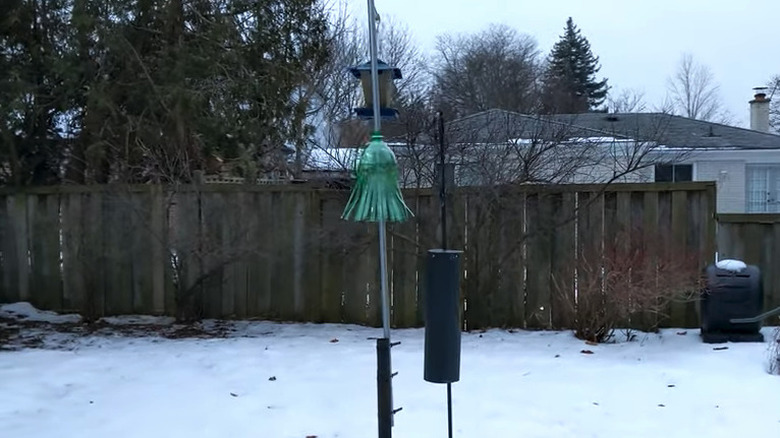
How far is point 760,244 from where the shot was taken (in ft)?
21.5

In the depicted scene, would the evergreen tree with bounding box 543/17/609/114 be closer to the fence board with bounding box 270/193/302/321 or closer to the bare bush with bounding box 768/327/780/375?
the fence board with bounding box 270/193/302/321

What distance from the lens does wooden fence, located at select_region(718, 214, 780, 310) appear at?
6.52m

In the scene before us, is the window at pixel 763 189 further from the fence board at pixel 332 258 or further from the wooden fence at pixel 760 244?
the fence board at pixel 332 258

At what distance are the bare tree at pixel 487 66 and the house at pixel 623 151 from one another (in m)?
11.6

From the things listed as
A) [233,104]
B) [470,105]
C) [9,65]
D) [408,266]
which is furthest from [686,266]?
[470,105]

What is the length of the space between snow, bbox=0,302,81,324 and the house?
405 centimetres

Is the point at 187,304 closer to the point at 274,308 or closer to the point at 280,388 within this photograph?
the point at 274,308

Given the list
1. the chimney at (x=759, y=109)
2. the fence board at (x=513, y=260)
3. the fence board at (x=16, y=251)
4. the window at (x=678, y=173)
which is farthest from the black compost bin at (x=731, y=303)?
the chimney at (x=759, y=109)

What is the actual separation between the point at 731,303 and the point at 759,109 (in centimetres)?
1690

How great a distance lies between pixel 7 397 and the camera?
188 inches

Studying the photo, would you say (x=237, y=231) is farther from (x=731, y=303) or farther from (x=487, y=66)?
(x=487, y=66)

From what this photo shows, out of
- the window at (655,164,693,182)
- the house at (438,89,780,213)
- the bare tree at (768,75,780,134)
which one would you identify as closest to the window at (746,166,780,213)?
the house at (438,89,780,213)

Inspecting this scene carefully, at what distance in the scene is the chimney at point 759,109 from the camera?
20.5 metres

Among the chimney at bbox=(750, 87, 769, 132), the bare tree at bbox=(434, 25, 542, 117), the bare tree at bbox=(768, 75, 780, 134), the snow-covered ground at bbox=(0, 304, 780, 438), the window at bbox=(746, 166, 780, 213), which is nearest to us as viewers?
the snow-covered ground at bbox=(0, 304, 780, 438)
